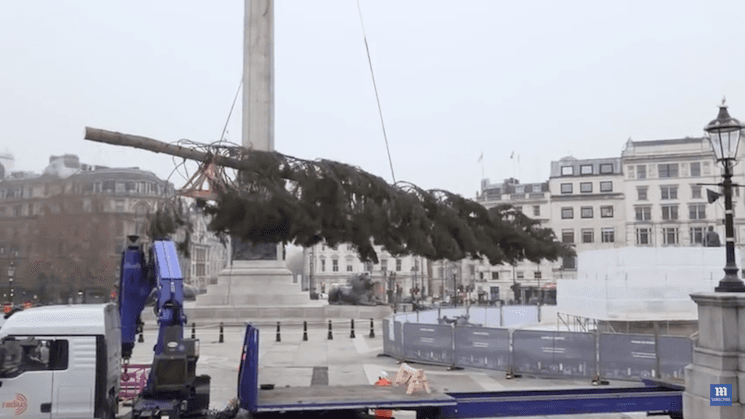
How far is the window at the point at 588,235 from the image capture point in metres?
90.4

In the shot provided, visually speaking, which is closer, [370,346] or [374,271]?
[370,346]

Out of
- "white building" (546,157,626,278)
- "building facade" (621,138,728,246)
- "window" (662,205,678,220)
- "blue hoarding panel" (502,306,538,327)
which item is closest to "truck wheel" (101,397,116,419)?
"blue hoarding panel" (502,306,538,327)

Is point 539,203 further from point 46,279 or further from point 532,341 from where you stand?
point 532,341

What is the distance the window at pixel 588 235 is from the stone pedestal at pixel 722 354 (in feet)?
273

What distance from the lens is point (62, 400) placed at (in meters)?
9.52

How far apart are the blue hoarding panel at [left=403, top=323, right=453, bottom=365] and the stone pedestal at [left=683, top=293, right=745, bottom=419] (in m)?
9.97

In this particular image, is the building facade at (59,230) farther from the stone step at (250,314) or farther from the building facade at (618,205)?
the building facade at (618,205)

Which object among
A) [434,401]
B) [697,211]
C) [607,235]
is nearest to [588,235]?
[607,235]

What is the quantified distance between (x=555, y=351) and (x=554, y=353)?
0.07 metres

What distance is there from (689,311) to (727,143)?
56.5ft

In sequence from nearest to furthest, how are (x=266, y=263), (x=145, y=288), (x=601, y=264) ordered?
(x=145, y=288), (x=601, y=264), (x=266, y=263)

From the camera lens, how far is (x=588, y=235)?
90625mm

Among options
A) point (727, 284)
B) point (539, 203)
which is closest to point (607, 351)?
point (727, 284)

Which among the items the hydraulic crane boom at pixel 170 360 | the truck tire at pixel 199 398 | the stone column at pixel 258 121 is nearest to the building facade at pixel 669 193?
the stone column at pixel 258 121
